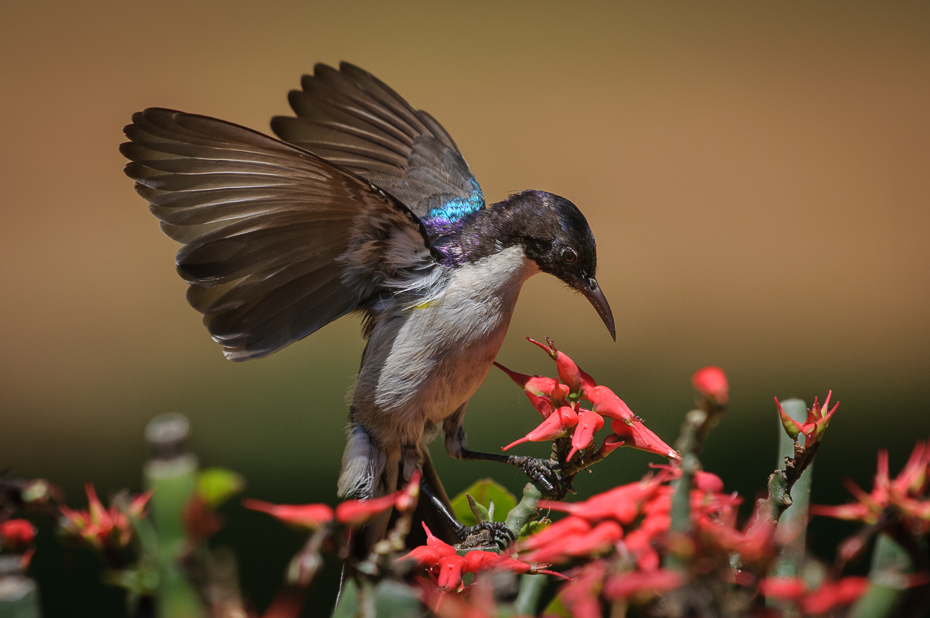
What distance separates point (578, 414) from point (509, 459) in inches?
32.2

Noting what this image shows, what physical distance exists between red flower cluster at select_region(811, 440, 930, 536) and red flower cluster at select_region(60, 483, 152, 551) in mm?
554

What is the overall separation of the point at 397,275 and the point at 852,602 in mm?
1375

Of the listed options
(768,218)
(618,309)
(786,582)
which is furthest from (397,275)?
(768,218)

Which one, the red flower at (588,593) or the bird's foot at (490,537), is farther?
the bird's foot at (490,537)

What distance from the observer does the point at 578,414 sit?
101 cm

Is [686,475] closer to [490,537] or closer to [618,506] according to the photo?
[618,506]

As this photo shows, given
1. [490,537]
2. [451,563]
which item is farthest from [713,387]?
[490,537]

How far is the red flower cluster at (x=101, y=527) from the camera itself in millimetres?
723

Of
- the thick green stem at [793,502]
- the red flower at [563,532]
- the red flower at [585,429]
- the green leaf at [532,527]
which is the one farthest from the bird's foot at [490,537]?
the red flower at [563,532]

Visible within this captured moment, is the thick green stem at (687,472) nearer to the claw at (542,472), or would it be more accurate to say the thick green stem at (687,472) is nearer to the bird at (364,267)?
the claw at (542,472)

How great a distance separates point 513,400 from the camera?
5023 millimetres

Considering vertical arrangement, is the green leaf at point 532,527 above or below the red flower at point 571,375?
below

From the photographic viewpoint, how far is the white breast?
1.85m

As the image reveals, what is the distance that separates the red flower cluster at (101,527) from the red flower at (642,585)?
0.38 m
